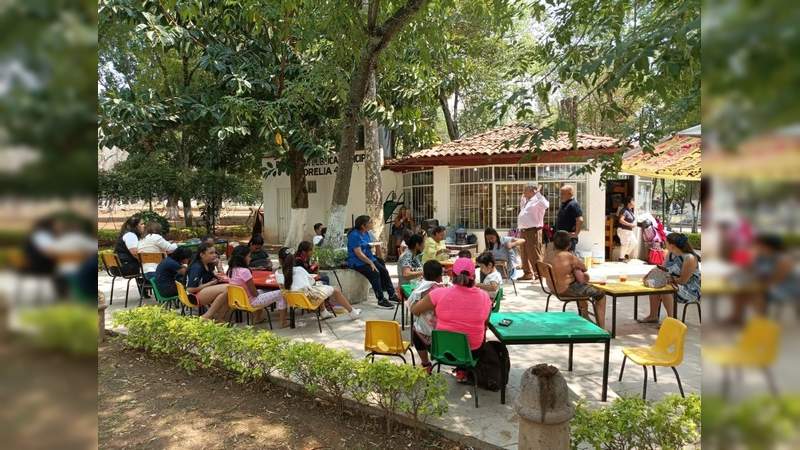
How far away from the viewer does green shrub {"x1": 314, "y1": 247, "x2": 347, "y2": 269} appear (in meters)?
7.76

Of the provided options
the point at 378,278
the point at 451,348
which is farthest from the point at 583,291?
the point at 378,278

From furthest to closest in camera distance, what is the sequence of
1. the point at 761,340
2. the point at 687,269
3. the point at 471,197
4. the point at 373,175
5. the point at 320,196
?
the point at 320,196, the point at 471,197, the point at 373,175, the point at 687,269, the point at 761,340

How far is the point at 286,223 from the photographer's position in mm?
17297

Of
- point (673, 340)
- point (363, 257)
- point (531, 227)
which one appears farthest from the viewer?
point (531, 227)

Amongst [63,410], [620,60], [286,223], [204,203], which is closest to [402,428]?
[620,60]

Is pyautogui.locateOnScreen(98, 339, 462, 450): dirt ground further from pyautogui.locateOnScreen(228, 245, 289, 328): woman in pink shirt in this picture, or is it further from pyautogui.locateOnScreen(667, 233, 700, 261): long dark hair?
pyautogui.locateOnScreen(667, 233, 700, 261): long dark hair

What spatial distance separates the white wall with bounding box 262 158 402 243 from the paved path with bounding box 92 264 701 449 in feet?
22.3

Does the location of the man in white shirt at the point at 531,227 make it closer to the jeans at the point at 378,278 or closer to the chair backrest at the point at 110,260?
the jeans at the point at 378,278

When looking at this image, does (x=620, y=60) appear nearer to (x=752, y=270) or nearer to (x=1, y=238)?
(x=752, y=270)

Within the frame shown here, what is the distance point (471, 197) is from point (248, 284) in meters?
7.18

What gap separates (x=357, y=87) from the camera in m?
6.99

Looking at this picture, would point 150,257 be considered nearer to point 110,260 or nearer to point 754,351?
point 110,260

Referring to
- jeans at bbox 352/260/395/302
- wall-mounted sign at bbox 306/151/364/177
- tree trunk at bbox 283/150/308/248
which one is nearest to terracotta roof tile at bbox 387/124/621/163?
wall-mounted sign at bbox 306/151/364/177

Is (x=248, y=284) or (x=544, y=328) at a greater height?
(x=248, y=284)
